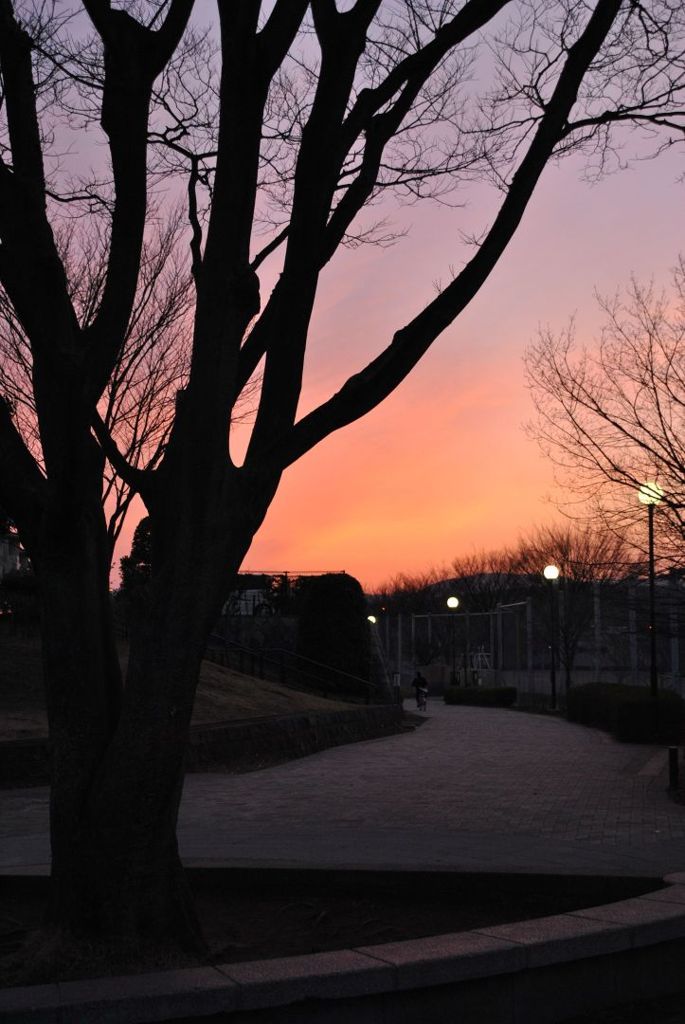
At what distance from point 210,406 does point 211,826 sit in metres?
6.57

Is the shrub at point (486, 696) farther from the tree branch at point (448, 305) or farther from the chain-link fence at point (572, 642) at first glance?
the tree branch at point (448, 305)

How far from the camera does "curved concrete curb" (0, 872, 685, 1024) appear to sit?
4.18 meters

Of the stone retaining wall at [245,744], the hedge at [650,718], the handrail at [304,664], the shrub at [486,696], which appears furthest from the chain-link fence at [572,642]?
the handrail at [304,664]

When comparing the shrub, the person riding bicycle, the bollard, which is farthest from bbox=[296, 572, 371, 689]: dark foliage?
the bollard

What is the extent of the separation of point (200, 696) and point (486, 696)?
24.6 metres

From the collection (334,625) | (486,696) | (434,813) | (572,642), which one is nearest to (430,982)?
(434,813)

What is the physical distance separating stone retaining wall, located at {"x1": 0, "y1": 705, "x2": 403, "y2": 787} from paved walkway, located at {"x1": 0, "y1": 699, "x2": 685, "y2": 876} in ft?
1.66

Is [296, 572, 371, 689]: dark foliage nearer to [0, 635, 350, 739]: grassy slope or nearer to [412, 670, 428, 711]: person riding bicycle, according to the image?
[0, 635, 350, 739]: grassy slope

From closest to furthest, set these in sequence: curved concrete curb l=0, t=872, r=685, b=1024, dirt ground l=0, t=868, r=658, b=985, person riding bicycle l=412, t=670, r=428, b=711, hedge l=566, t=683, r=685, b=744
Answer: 1. curved concrete curb l=0, t=872, r=685, b=1024
2. dirt ground l=0, t=868, r=658, b=985
3. hedge l=566, t=683, r=685, b=744
4. person riding bicycle l=412, t=670, r=428, b=711

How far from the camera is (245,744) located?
18047 mm

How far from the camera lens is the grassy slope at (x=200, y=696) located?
1706cm

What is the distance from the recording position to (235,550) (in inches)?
226

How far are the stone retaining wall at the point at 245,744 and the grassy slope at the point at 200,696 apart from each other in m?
0.77

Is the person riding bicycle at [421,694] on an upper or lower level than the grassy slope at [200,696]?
lower
